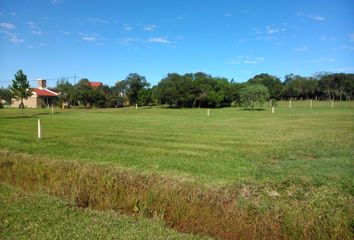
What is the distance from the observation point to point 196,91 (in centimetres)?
7488

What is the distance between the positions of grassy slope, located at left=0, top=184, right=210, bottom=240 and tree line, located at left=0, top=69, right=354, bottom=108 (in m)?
53.2

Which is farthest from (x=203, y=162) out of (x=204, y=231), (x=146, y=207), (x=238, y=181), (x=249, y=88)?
(x=249, y=88)

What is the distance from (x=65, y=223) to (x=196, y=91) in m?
69.4

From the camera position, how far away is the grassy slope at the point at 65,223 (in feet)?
18.7

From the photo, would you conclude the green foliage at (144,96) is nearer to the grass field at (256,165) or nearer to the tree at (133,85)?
the tree at (133,85)

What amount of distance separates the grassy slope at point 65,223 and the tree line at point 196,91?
174 ft

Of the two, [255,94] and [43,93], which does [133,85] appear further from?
[255,94]

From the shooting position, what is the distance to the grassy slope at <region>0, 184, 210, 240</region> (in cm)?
571

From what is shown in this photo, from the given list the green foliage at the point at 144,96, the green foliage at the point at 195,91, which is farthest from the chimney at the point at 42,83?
the green foliage at the point at 195,91

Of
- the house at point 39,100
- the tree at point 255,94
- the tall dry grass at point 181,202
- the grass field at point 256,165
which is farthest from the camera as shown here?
the house at point 39,100

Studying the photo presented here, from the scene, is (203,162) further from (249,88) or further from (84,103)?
(84,103)

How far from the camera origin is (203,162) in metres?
11.7

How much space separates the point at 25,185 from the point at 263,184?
5.86m

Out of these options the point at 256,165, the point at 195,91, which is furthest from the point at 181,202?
the point at 195,91
